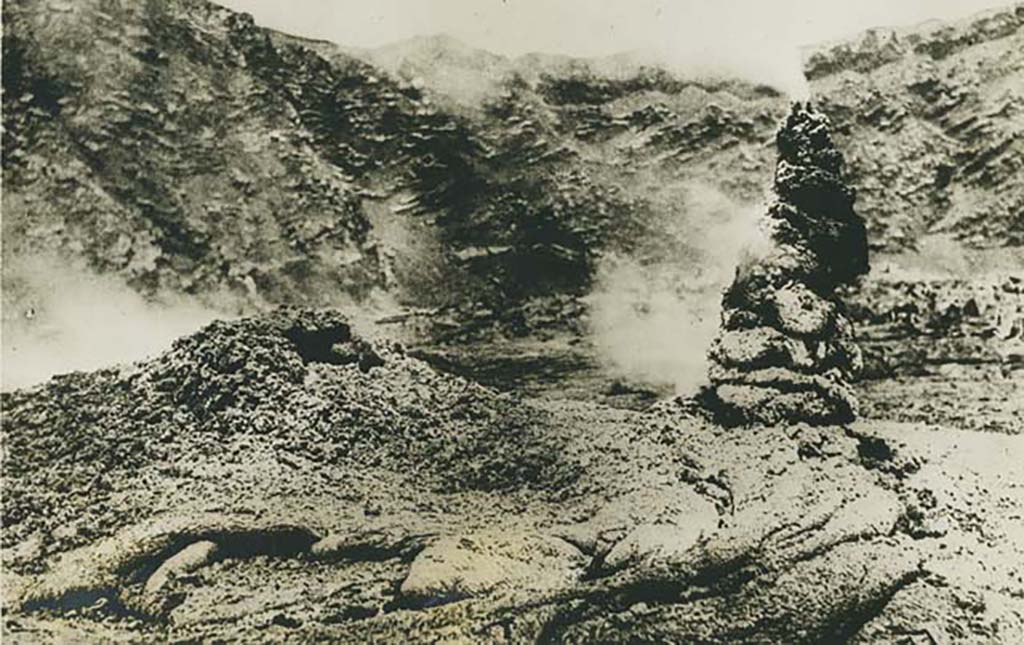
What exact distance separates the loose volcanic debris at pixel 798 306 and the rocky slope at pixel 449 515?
426mm

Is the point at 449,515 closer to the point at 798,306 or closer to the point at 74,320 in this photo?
the point at 798,306

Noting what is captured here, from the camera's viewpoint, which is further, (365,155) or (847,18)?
(365,155)

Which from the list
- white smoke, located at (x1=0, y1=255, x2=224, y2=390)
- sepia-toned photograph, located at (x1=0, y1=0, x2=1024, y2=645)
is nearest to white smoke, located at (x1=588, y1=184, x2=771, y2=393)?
sepia-toned photograph, located at (x1=0, y1=0, x2=1024, y2=645)

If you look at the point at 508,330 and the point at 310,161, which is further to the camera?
the point at 310,161

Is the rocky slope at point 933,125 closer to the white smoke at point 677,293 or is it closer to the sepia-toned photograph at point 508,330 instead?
the sepia-toned photograph at point 508,330

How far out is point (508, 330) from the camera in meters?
13.9

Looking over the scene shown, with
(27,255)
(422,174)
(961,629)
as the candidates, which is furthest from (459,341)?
(961,629)

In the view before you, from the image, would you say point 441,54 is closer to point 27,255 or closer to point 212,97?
point 212,97

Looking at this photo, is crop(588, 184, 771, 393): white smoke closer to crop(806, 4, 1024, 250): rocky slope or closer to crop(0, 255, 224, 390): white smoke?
crop(806, 4, 1024, 250): rocky slope

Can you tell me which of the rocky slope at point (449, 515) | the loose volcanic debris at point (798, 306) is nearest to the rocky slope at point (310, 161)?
the rocky slope at point (449, 515)

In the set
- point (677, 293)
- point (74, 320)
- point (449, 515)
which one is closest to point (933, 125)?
point (677, 293)

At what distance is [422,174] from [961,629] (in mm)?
9879

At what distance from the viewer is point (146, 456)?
9.50m

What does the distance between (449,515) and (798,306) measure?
13.7ft
